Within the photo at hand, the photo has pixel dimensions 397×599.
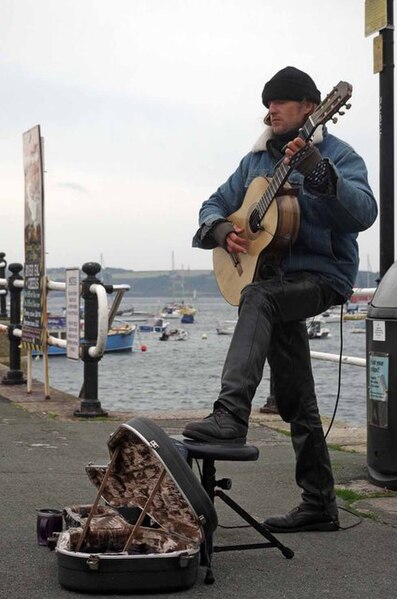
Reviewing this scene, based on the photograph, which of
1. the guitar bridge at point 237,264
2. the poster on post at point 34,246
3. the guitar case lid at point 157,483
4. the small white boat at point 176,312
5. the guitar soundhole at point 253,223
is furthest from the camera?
the small white boat at point 176,312

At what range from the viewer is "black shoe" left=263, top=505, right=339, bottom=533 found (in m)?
4.44

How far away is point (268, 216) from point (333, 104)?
1.78 feet

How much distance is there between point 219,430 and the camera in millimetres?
3799

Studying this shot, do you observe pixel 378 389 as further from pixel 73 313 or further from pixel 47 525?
pixel 73 313

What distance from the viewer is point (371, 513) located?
481 cm

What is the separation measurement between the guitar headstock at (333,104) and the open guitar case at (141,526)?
1.33 metres

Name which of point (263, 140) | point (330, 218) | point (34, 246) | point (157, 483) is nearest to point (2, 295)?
point (34, 246)

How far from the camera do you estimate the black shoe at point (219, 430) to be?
3.78 m

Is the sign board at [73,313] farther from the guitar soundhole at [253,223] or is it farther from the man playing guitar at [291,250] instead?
the guitar soundhole at [253,223]

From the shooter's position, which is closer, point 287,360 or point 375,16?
point 287,360

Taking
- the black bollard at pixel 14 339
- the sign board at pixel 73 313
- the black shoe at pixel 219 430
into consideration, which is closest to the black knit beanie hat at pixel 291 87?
the black shoe at pixel 219 430

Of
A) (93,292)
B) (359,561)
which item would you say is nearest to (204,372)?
(93,292)

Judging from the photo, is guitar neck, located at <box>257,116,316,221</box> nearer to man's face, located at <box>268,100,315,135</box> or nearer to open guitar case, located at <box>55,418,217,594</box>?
man's face, located at <box>268,100,315,135</box>

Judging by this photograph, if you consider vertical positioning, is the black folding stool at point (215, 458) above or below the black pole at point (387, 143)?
below
